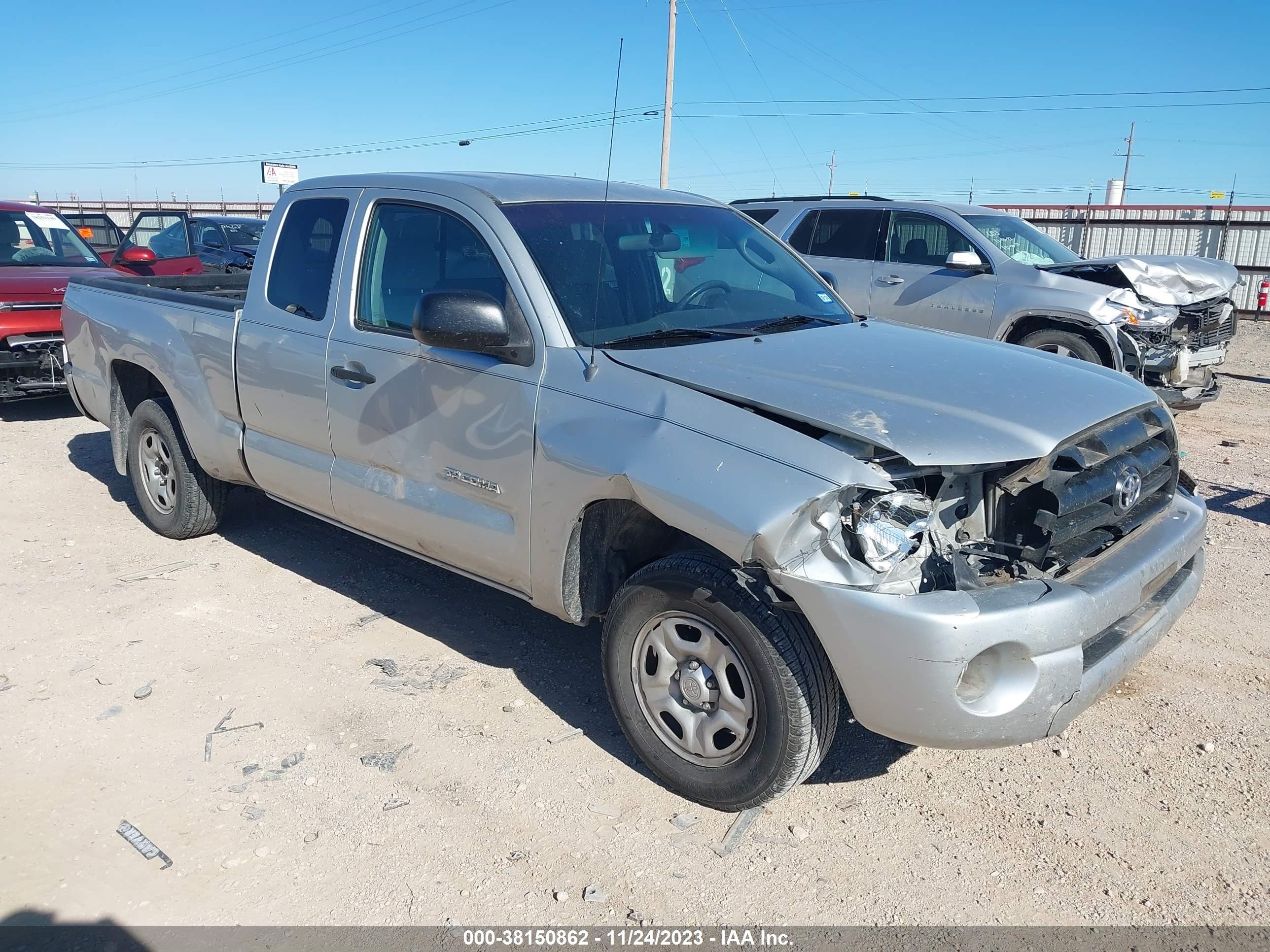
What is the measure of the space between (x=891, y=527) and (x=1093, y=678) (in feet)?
2.57

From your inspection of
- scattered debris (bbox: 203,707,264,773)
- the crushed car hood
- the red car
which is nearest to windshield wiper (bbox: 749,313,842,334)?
scattered debris (bbox: 203,707,264,773)

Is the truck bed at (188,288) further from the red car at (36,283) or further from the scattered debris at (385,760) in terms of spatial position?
the scattered debris at (385,760)

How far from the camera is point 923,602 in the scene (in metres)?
2.75

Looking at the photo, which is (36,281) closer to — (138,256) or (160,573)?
(138,256)

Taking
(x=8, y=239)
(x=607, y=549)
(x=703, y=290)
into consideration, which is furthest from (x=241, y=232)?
(x=607, y=549)

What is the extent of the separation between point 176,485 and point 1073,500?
4778 millimetres

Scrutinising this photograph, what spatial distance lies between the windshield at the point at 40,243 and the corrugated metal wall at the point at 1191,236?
15.7 metres

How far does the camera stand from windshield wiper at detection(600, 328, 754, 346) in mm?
3625

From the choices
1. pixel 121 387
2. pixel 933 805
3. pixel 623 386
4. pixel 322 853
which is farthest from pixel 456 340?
pixel 121 387

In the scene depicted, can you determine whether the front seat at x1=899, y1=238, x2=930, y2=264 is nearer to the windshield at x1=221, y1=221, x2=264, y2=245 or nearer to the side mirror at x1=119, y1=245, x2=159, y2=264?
the side mirror at x1=119, y1=245, x2=159, y2=264

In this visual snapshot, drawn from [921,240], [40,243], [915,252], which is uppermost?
[921,240]

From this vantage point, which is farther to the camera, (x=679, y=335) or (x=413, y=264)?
(x=413, y=264)

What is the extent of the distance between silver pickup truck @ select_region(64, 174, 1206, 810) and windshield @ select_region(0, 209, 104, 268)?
251 inches

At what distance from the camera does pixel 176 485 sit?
574 centimetres
